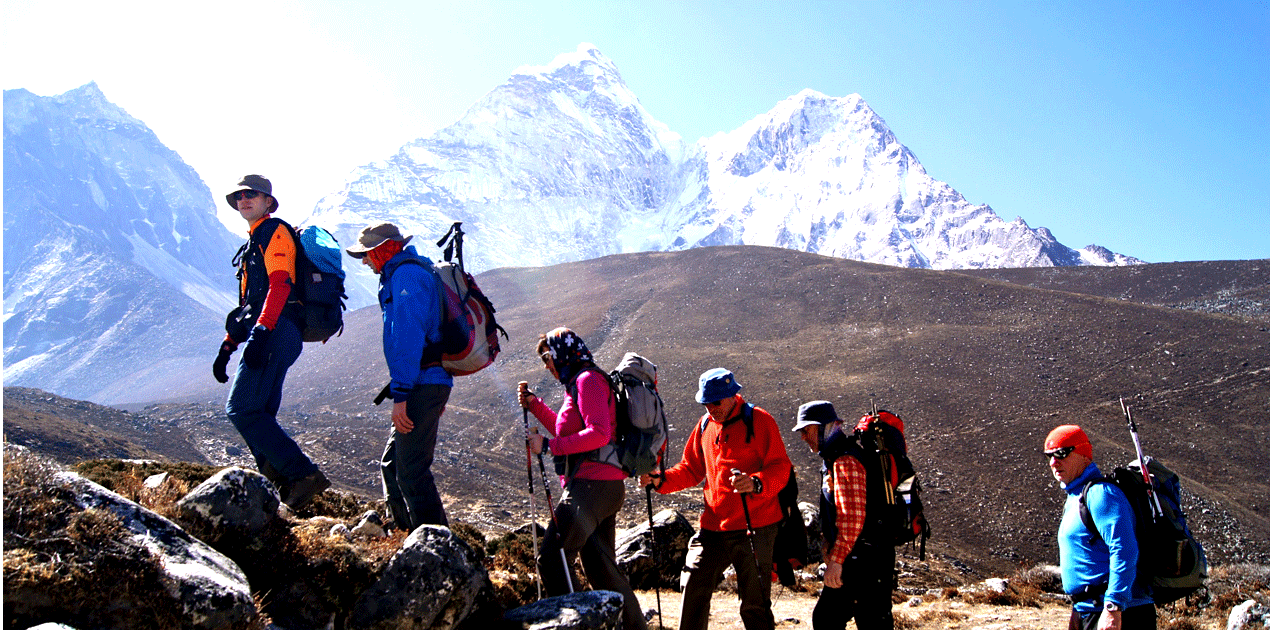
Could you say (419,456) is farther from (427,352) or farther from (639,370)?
(639,370)

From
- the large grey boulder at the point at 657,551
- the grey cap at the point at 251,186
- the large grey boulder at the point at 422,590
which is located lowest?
the large grey boulder at the point at 657,551

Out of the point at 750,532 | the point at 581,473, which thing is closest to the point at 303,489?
the point at 581,473

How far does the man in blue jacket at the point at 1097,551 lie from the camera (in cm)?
358

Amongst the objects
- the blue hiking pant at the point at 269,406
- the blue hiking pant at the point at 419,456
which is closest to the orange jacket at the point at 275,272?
the blue hiking pant at the point at 269,406

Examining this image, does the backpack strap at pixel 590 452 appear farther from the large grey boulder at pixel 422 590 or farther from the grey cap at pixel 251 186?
the grey cap at pixel 251 186

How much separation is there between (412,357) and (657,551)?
21.5 feet

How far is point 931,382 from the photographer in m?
36.8

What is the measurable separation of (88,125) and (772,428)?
182185 millimetres

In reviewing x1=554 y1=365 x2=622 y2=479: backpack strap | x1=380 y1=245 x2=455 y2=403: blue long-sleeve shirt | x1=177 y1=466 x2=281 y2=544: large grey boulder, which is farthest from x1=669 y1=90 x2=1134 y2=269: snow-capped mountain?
x1=177 y1=466 x2=281 y2=544: large grey boulder

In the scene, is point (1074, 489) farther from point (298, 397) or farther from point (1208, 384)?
point (298, 397)

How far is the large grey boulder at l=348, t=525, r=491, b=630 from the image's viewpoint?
376cm

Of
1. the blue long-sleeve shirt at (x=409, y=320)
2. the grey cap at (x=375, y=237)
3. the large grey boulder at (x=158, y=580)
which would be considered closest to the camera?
the large grey boulder at (x=158, y=580)

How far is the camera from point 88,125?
484 feet

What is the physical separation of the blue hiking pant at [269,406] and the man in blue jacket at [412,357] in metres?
0.61
